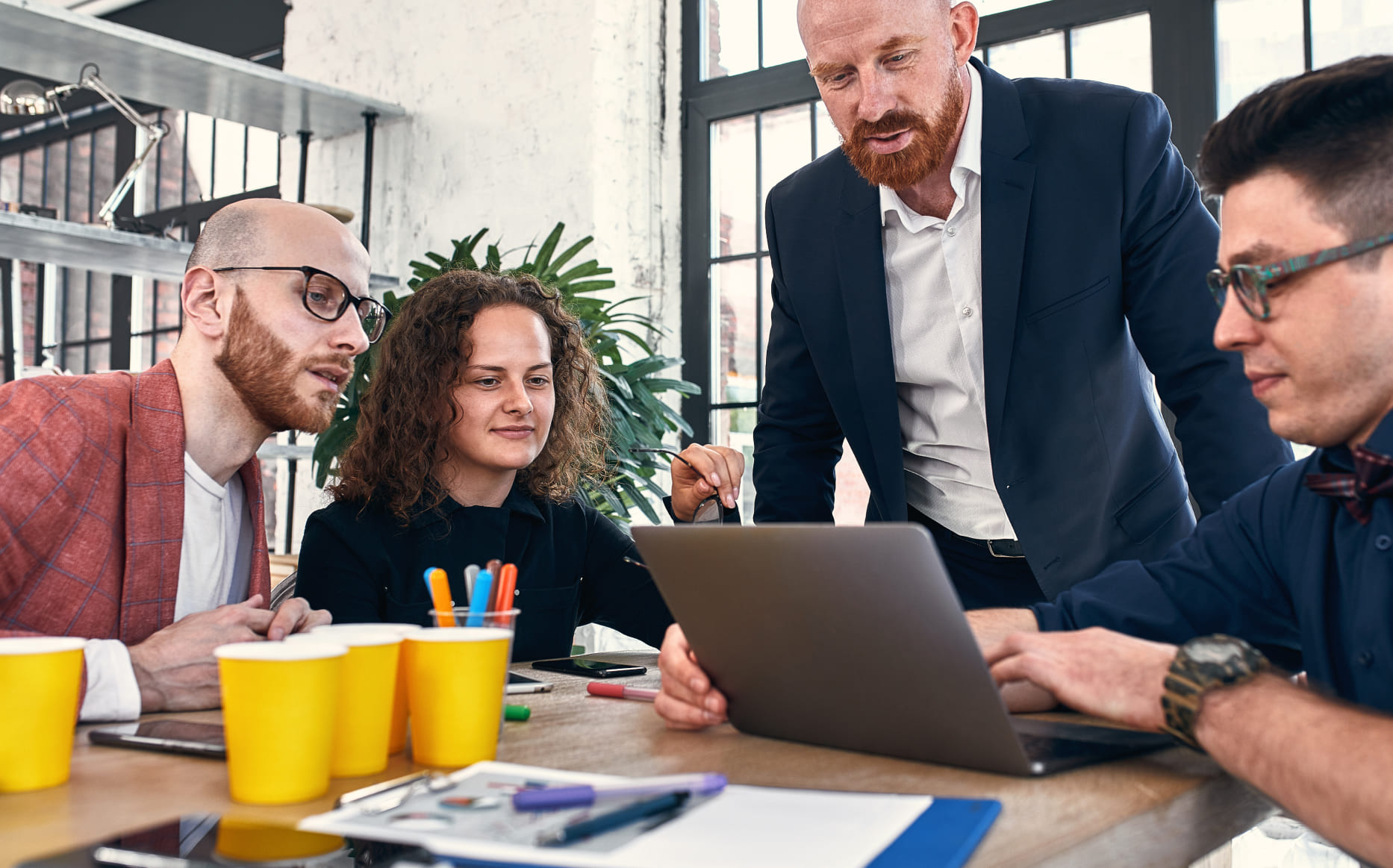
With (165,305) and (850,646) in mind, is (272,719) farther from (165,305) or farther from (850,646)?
(165,305)

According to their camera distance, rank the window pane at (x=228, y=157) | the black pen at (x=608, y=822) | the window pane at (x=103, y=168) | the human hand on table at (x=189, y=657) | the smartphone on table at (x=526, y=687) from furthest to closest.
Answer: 1. the window pane at (x=103, y=168)
2. the window pane at (x=228, y=157)
3. the smartphone on table at (x=526, y=687)
4. the human hand on table at (x=189, y=657)
5. the black pen at (x=608, y=822)

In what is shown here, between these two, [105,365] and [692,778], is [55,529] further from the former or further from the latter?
[105,365]

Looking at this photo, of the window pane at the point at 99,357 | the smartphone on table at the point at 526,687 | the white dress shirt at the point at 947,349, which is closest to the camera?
the smartphone on table at the point at 526,687

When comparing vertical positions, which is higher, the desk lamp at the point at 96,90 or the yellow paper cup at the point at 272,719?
the desk lamp at the point at 96,90

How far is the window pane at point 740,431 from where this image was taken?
12.4 ft

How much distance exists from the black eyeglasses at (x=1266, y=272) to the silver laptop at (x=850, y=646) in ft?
1.31

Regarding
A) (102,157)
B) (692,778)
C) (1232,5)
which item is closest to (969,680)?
(692,778)

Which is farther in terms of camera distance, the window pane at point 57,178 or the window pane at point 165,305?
the window pane at point 57,178

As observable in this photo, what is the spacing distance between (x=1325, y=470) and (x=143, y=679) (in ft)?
Answer: 3.72

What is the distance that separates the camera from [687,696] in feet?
3.37

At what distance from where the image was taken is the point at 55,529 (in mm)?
1271

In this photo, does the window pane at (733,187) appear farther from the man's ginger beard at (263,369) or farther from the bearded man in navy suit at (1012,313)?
the man's ginger beard at (263,369)

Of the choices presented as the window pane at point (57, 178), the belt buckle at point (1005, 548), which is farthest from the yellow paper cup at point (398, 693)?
the window pane at point (57, 178)

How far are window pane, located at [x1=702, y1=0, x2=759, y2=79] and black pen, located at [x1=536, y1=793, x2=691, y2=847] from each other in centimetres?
340
